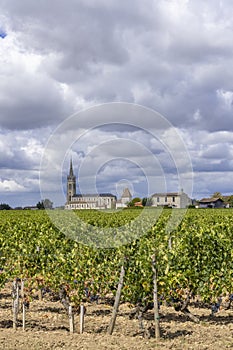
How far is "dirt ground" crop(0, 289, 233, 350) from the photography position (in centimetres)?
768

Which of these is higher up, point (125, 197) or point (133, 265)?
point (125, 197)

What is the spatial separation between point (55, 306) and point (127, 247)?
335 centimetres

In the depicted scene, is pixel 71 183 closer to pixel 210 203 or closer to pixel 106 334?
pixel 106 334

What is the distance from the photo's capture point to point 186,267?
9.78 meters

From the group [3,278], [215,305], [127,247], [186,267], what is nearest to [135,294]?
[127,247]

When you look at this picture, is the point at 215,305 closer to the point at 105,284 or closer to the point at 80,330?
the point at 105,284

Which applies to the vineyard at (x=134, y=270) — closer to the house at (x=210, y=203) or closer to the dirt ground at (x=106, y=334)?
the dirt ground at (x=106, y=334)

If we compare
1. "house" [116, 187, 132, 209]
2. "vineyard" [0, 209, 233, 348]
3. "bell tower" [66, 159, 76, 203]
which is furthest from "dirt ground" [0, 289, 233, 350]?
"house" [116, 187, 132, 209]

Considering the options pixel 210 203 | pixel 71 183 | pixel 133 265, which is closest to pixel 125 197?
pixel 71 183

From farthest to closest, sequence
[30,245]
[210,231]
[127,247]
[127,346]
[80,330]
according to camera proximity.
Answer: [30,245] < [210,231] < [127,247] < [80,330] < [127,346]

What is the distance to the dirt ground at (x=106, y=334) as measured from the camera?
7684 mm

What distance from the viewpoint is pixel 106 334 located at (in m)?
8.26

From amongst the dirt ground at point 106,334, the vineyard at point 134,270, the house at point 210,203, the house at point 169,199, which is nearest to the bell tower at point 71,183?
the vineyard at point 134,270

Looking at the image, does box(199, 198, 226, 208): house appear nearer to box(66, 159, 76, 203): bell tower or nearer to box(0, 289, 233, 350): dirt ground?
box(66, 159, 76, 203): bell tower
